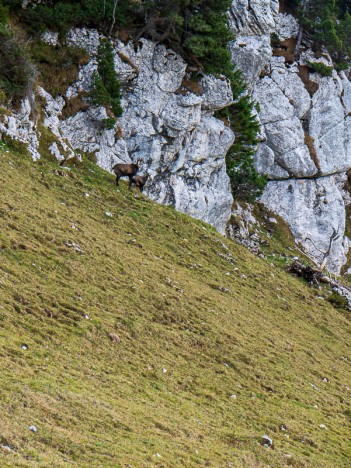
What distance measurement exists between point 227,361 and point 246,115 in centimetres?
3720

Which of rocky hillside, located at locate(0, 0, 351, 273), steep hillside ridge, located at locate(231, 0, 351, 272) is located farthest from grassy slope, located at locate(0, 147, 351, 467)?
steep hillside ridge, located at locate(231, 0, 351, 272)

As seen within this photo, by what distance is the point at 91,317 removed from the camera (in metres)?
17.7

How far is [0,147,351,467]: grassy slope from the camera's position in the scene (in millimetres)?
12086

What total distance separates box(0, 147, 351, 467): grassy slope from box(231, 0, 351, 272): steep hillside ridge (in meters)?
32.4

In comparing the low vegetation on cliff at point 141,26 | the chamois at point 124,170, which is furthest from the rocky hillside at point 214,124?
the chamois at point 124,170

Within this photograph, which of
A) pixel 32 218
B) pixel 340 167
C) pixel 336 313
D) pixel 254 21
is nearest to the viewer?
pixel 32 218


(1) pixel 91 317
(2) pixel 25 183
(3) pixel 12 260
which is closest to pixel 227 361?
(1) pixel 91 317

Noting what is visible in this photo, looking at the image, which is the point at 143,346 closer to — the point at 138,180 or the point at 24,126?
the point at 24,126

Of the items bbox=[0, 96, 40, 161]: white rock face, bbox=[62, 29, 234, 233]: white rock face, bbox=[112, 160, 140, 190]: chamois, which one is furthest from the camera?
bbox=[62, 29, 234, 233]: white rock face

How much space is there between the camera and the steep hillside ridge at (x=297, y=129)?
2317 inches

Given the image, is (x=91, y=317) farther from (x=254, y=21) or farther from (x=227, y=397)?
(x=254, y=21)

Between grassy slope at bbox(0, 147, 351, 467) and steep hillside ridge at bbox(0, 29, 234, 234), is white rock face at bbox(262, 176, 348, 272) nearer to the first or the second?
steep hillside ridge at bbox(0, 29, 234, 234)

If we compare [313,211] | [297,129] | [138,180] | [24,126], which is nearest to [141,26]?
[138,180]

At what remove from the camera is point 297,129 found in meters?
66.3
